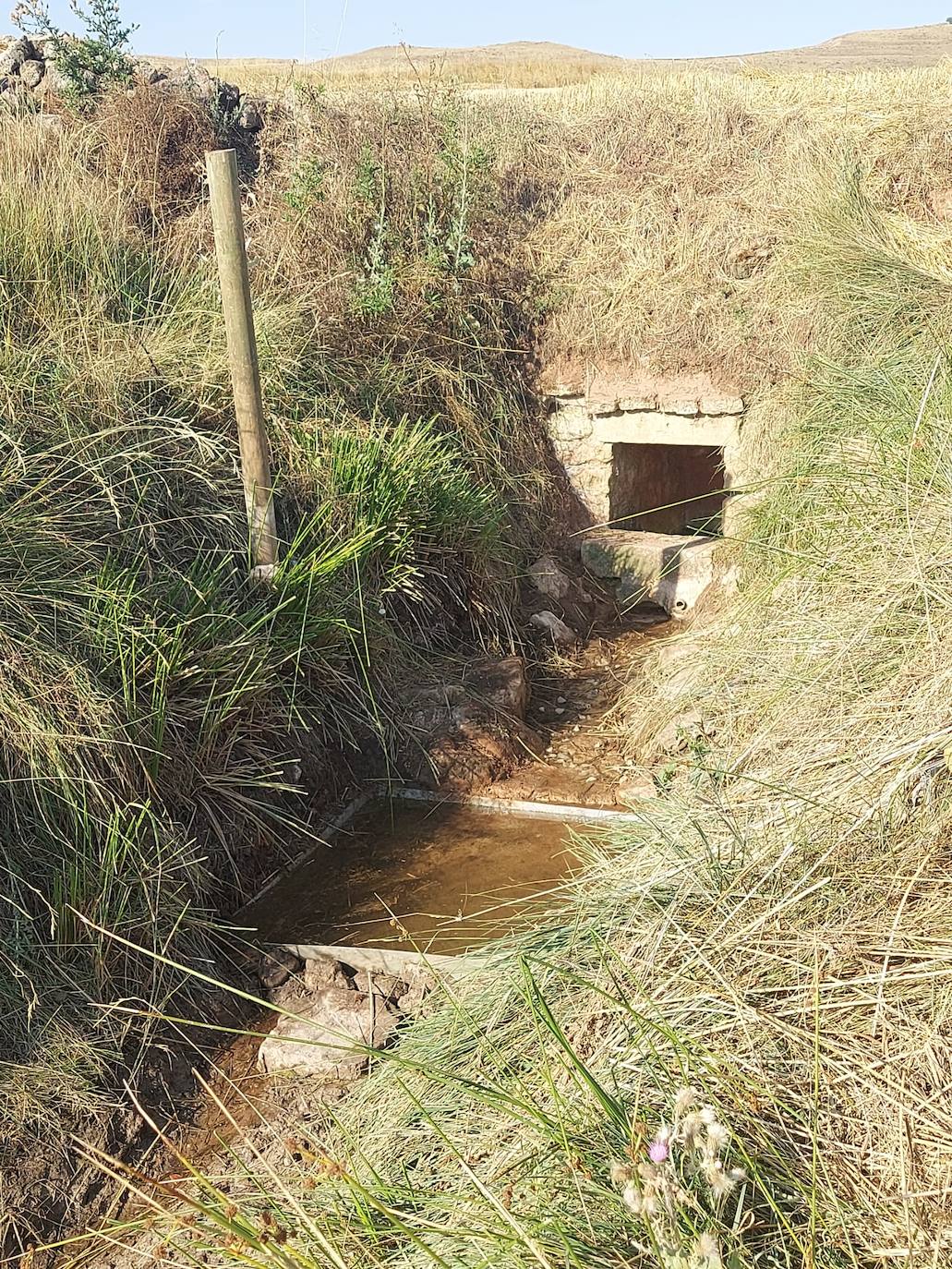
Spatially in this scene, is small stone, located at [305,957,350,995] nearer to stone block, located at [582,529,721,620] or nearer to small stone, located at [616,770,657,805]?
small stone, located at [616,770,657,805]

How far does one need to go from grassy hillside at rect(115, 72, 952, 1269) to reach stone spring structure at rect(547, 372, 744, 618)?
183cm

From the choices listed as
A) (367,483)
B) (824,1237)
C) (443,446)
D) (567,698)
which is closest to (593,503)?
(443,446)

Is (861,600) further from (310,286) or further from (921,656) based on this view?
(310,286)

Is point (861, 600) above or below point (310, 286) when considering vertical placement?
below

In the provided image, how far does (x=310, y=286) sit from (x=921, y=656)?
4.72m

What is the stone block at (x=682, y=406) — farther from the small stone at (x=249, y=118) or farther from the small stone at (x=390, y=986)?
the small stone at (x=390, y=986)

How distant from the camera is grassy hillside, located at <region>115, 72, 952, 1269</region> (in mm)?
1762

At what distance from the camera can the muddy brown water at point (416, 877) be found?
406cm

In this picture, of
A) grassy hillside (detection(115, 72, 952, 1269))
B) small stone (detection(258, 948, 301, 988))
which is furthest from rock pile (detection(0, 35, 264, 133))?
small stone (detection(258, 948, 301, 988))

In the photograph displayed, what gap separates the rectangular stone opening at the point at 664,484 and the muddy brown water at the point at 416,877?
3.29 m

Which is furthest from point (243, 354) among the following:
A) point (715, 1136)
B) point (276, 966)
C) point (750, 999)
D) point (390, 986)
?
point (715, 1136)

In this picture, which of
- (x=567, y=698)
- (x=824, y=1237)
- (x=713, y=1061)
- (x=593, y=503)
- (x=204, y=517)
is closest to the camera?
(x=824, y=1237)

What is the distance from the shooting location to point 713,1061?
81.7 inches

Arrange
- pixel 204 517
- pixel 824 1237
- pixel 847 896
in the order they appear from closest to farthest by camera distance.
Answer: pixel 824 1237, pixel 847 896, pixel 204 517
